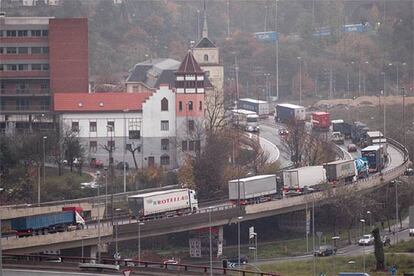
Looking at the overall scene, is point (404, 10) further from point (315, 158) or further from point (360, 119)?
point (315, 158)

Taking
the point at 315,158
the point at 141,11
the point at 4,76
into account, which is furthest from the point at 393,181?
the point at 141,11

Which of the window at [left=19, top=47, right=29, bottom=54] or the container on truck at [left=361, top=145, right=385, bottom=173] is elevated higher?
the window at [left=19, top=47, right=29, bottom=54]

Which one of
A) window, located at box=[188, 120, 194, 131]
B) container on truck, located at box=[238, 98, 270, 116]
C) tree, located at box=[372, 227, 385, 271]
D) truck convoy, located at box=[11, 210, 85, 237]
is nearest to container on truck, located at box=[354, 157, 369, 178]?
window, located at box=[188, 120, 194, 131]

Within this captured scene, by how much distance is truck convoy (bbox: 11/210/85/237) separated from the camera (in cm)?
4241

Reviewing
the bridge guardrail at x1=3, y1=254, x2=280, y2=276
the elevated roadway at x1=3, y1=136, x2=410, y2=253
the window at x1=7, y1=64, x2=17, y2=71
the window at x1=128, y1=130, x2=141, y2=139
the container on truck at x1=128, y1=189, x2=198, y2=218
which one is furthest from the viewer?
the window at x1=7, y1=64, x2=17, y2=71

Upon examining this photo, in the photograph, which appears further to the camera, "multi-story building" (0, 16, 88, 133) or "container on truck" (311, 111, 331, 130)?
"container on truck" (311, 111, 331, 130)

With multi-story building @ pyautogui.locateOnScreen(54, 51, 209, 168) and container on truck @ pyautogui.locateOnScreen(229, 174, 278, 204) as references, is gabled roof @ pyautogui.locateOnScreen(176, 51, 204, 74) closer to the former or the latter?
multi-story building @ pyautogui.locateOnScreen(54, 51, 209, 168)

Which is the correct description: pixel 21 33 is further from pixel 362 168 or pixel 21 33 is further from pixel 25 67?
pixel 362 168

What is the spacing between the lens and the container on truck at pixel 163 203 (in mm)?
46625

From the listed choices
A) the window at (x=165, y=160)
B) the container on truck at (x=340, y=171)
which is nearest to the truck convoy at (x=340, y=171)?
the container on truck at (x=340, y=171)

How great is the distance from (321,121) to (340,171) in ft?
55.0

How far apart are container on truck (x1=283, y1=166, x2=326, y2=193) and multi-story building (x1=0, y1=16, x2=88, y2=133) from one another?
12.0m

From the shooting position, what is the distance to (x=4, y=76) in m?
63.5

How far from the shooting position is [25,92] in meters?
63.7
